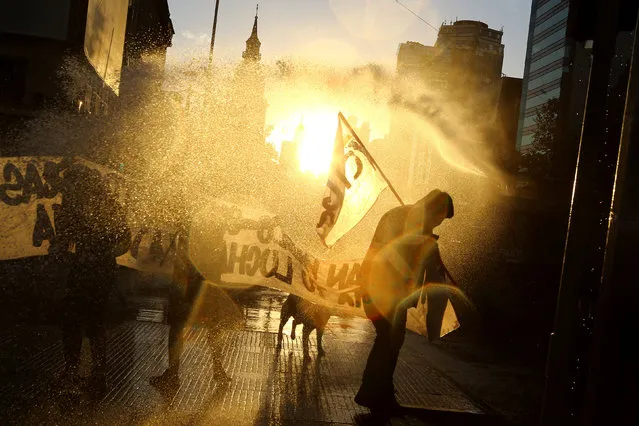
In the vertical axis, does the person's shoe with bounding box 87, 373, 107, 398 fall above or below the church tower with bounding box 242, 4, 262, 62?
below

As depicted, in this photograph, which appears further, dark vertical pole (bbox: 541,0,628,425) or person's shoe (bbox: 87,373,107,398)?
person's shoe (bbox: 87,373,107,398)

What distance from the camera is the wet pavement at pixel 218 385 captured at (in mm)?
5199

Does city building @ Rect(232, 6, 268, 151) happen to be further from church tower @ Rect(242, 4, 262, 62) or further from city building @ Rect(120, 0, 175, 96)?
church tower @ Rect(242, 4, 262, 62)

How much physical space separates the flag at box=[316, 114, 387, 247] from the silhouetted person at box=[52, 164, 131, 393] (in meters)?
2.12

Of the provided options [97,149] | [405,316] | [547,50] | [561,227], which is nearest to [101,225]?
[405,316]

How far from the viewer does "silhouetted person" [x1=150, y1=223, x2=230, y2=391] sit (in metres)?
6.28

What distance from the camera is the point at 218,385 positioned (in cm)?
626

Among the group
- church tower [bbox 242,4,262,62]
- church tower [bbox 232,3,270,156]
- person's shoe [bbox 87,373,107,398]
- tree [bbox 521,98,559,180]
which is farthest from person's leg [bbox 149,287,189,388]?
church tower [bbox 242,4,262,62]

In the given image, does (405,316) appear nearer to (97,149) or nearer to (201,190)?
(201,190)

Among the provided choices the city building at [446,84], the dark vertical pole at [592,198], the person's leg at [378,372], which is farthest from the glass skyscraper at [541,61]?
the dark vertical pole at [592,198]

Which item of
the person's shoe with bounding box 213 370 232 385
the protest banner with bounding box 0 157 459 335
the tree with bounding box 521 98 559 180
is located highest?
the tree with bounding box 521 98 559 180

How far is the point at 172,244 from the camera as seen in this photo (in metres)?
6.74

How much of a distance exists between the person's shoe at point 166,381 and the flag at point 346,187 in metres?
2.10

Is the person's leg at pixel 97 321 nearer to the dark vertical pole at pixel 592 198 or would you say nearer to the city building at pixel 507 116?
the dark vertical pole at pixel 592 198
